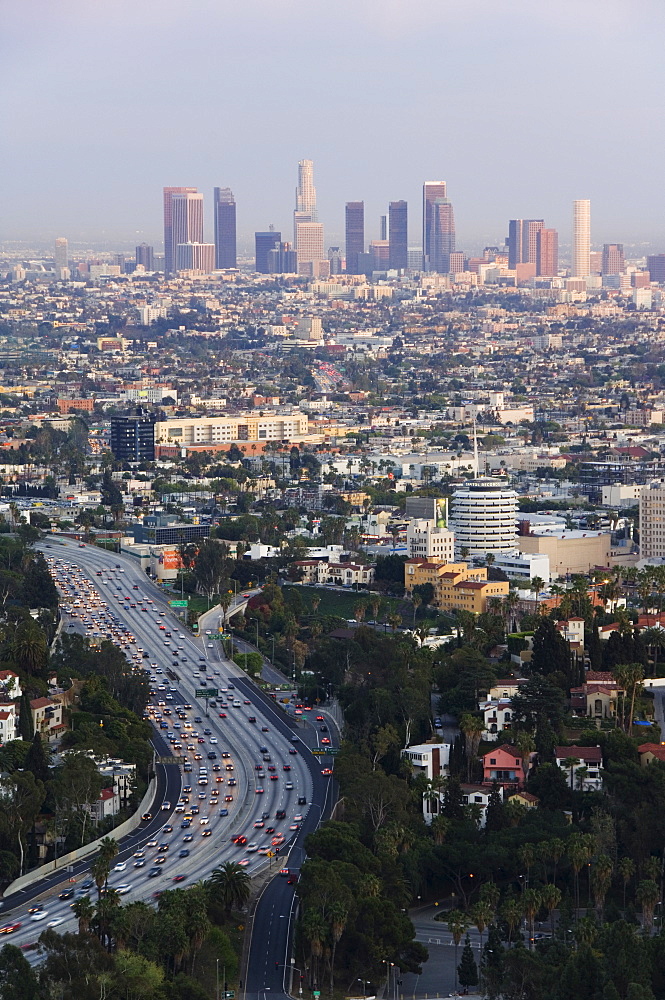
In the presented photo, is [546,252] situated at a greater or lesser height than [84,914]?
greater

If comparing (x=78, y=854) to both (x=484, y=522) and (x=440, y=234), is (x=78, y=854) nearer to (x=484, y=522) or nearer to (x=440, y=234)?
(x=484, y=522)

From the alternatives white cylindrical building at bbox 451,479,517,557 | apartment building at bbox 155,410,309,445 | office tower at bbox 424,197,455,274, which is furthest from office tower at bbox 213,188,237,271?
white cylindrical building at bbox 451,479,517,557

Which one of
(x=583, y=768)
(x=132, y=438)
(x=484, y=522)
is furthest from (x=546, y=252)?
(x=583, y=768)

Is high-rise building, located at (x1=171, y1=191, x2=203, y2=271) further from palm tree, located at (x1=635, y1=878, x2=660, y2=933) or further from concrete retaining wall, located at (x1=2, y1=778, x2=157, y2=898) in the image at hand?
→ palm tree, located at (x1=635, y1=878, x2=660, y2=933)

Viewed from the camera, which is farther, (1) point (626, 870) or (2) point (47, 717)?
(2) point (47, 717)

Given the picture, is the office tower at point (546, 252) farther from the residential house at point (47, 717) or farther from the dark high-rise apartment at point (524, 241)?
the residential house at point (47, 717)

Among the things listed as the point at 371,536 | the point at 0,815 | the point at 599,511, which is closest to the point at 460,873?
the point at 0,815

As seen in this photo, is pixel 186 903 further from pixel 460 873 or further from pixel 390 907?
pixel 460 873
